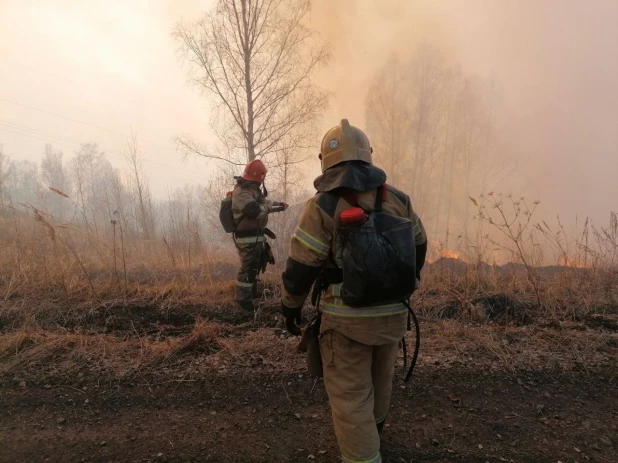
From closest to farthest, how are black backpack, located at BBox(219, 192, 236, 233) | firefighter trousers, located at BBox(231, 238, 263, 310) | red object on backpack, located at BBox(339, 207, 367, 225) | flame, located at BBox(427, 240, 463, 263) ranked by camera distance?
red object on backpack, located at BBox(339, 207, 367, 225) < firefighter trousers, located at BBox(231, 238, 263, 310) < black backpack, located at BBox(219, 192, 236, 233) < flame, located at BBox(427, 240, 463, 263)

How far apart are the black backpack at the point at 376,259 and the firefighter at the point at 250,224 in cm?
257

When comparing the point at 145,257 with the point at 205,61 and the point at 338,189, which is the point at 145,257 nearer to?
the point at 205,61

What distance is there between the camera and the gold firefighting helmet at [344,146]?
1.72 meters

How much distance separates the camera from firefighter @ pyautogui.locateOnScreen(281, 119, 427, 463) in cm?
164

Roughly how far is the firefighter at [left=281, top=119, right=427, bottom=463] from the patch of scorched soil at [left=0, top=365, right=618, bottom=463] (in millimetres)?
422

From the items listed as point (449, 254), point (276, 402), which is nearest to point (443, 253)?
point (449, 254)

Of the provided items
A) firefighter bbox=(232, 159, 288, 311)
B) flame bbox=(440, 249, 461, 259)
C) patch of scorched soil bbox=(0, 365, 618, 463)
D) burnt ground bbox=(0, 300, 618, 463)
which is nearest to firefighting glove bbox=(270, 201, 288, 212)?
firefighter bbox=(232, 159, 288, 311)

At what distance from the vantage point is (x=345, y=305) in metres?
1.68

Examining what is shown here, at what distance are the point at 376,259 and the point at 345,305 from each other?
0.30 meters

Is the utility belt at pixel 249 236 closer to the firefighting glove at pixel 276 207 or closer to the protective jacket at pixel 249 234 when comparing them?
the protective jacket at pixel 249 234

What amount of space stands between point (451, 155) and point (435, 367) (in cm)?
2057

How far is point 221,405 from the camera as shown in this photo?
2.31 m

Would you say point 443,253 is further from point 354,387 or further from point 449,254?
point 354,387

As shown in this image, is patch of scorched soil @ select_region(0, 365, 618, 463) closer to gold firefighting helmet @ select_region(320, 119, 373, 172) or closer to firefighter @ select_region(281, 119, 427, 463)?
firefighter @ select_region(281, 119, 427, 463)
